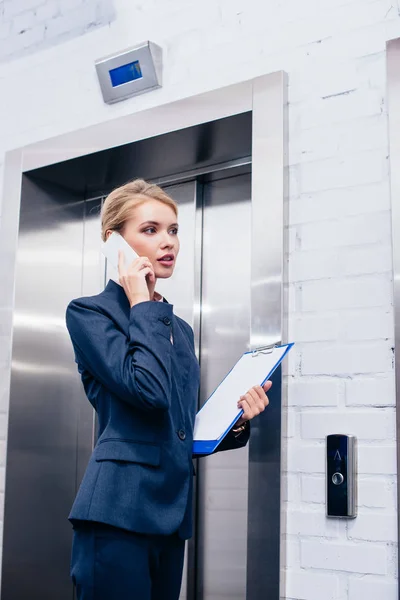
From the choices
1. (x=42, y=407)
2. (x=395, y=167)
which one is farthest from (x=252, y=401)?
(x=42, y=407)

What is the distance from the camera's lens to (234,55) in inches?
93.3

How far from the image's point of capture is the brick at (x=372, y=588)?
1.81 m

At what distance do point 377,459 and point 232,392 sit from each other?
41 centimetres

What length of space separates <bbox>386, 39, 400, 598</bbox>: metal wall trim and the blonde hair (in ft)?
1.81

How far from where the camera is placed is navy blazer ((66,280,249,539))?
1610mm

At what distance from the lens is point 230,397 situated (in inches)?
69.2

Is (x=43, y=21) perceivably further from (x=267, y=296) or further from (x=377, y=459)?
(x=377, y=459)

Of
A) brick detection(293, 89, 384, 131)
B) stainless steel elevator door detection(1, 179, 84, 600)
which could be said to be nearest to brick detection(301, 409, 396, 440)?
brick detection(293, 89, 384, 131)

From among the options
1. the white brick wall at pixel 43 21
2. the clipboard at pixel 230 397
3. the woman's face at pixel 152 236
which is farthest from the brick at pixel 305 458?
the white brick wall at pixel 43 21

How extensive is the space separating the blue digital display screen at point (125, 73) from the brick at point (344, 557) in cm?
154

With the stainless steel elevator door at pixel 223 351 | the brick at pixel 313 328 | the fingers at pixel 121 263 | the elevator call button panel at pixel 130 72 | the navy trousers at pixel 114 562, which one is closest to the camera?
the navy trousers at pixel 114 562

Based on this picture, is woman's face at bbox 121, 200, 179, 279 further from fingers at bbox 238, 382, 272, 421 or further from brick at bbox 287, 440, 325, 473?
brick at bbox 287, 440, 325, 473

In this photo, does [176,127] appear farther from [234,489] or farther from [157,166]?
[234,489]

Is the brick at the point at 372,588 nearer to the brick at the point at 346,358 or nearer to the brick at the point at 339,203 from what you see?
the brick at the point at 346,358
